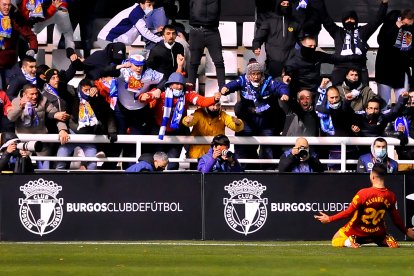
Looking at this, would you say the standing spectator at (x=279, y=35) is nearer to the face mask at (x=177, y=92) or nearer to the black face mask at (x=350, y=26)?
the black face mask at (x=350, y=26)

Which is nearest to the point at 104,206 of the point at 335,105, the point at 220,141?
the point at 220,141

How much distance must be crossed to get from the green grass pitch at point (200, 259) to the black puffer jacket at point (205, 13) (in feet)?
16.0

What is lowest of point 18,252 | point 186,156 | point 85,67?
point 18,252

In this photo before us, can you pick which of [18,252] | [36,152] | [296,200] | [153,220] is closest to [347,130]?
[296,200]

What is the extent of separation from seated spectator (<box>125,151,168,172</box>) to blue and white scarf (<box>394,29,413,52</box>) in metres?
5.21

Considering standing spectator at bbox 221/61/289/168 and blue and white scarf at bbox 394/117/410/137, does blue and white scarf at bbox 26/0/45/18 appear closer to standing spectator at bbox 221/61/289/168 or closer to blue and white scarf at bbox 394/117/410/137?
standing spectator at bbox 221/61/289/168

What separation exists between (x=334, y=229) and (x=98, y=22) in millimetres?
6941

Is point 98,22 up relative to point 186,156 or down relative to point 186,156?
up

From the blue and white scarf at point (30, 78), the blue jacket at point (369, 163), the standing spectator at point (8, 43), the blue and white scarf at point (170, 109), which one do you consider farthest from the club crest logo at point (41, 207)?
the blue jacket at point (369, 163)

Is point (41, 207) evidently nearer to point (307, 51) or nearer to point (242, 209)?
point (242, 209)

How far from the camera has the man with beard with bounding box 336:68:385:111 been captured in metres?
21.7

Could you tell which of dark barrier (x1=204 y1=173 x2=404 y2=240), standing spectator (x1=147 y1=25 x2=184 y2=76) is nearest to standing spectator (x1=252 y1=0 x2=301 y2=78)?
standing spectator (x1=147 y1=25 x2=184 y2=76)

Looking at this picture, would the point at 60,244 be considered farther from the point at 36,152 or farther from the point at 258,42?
the point at 258,42

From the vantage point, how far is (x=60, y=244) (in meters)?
18.9
